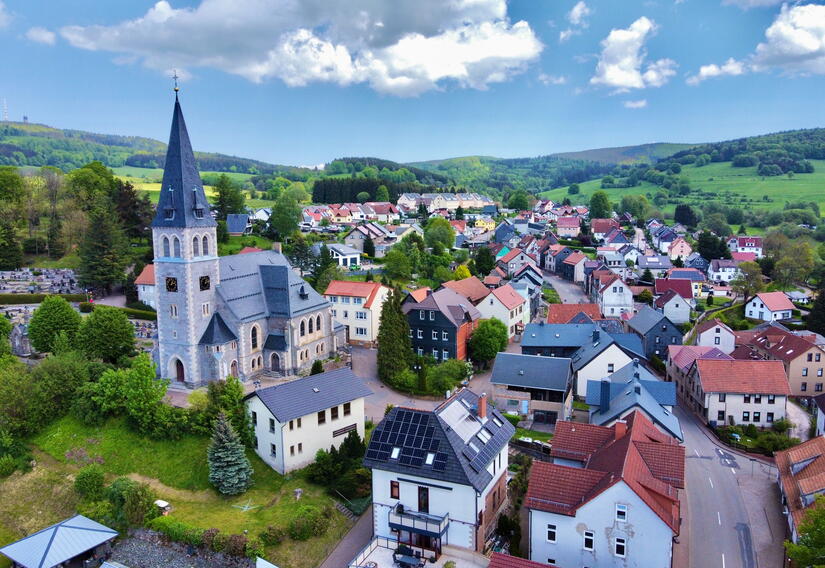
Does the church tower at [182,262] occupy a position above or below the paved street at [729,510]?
above

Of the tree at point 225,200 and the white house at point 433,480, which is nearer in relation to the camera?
the white house at point 433,480

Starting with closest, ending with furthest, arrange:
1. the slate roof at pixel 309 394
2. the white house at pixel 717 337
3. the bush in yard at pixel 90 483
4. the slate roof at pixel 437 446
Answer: the slate roof at pixel 437 446 < the slate roof at pixel 309 394 < the bush in yard at pixel 90 483 < the white house at pixel 717 337

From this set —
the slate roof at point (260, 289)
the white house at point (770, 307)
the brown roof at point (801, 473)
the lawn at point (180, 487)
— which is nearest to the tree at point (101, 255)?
the slate roof at point (260, 289)

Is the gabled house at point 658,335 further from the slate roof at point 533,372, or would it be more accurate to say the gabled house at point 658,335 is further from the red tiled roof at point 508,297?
the slate roof at point 533,372

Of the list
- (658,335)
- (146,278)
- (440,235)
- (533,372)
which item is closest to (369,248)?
(440,235)

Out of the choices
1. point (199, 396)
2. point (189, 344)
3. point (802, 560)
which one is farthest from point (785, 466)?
point (189, 344)

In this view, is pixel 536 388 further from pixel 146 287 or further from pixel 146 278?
pixel 146 278
